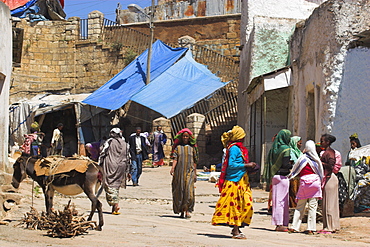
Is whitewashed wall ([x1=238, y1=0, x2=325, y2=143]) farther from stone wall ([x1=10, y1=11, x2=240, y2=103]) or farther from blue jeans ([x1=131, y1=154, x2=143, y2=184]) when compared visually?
stone wall ([x1=10, y1=11, x2=240, y2=103])

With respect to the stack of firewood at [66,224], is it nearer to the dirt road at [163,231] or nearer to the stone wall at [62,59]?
the dirt road at [163,231]

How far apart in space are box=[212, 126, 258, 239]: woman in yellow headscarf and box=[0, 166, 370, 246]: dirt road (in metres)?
0.22

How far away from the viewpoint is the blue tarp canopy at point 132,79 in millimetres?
20109

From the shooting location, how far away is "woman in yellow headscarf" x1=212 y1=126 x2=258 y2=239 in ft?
21.9

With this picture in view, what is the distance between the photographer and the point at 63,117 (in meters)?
24.0

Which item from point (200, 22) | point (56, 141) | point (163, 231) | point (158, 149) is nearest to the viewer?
point (163, 231)

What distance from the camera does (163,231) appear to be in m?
7.08

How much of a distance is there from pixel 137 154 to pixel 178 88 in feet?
20.5

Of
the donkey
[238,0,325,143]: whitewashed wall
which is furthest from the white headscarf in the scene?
[238,0,325,143]: whitewashed wall

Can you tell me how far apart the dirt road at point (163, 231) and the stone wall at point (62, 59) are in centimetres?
1642

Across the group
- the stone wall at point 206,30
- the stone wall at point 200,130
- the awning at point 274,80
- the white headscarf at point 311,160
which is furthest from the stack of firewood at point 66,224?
the stone wall at point 206,30

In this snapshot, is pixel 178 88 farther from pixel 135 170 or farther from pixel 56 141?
pixel 135 170

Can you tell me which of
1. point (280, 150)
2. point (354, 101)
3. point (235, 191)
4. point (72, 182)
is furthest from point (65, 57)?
point (235, 191)

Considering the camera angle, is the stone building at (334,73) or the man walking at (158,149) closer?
the stone building at (334,73)
